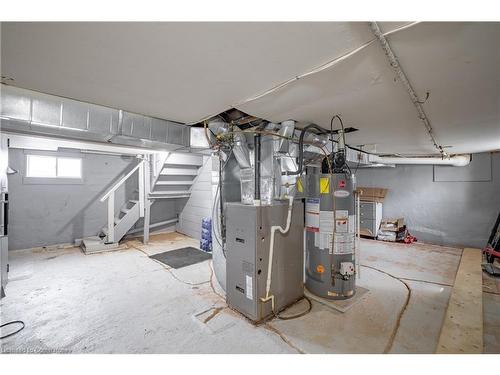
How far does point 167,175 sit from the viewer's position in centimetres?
476

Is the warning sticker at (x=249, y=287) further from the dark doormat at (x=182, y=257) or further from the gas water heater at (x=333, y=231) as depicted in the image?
the dark doormat at (x=182, y=257)

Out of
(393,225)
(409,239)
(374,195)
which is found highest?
(374,195)

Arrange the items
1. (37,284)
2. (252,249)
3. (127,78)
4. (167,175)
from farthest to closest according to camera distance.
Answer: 1. (167,175)
2. (37,284)
3. (252,249)
4. (127,78)

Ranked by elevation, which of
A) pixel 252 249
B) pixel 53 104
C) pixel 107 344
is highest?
→ pixel 53 104

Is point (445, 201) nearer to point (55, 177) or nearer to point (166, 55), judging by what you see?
point (166, 55)

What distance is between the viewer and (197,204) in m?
5.50

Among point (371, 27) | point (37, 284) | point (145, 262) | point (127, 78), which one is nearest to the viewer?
point (371, 27)

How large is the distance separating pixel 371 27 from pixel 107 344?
8.67ft

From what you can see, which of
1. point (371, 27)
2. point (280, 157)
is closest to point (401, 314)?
point (280, 157)

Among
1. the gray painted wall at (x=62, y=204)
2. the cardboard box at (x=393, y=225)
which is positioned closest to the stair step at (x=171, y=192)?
the gray painted wall at (x=62, y=204)

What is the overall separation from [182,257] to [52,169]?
3.14 metres

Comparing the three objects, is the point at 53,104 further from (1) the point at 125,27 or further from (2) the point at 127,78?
(1) the point at 125,27

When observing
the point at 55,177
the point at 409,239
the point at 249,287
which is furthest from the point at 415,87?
the point at 55,177

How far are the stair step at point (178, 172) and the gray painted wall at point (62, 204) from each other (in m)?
1.39
